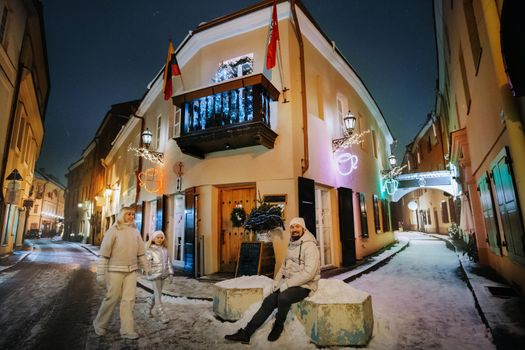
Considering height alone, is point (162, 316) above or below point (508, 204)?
below


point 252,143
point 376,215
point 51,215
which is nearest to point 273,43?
point 252,143

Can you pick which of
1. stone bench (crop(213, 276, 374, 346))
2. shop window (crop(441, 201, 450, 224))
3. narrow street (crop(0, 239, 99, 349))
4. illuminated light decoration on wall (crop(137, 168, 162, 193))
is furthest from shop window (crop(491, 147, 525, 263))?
shop window (crop(441, 201, 450, 224))

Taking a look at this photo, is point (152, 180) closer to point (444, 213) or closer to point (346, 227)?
point (346, 227)

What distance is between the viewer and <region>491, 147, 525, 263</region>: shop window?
4906 mm

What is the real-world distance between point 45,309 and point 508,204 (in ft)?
30.1

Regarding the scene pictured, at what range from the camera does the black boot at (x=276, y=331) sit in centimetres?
385

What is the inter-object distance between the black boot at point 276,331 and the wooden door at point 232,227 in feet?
15.1

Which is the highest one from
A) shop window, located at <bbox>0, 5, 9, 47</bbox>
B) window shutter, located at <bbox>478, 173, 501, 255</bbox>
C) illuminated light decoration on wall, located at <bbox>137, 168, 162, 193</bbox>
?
shop window, located at <bbox>0, 5, 9, 47</bbox>

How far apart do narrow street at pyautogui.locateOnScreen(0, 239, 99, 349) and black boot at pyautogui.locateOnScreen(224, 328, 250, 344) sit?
78.7 inches

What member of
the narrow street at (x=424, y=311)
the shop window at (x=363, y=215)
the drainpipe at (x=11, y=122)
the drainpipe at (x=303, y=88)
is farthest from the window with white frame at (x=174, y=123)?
the narrow street at (x=424, y=311)

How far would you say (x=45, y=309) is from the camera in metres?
5.68

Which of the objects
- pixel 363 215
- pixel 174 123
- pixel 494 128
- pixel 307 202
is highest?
pixel 174 123

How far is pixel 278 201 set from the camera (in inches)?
312

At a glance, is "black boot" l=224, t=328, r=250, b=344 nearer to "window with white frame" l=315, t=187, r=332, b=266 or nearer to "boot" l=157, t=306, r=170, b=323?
"boot" l=157, t=306, r=170, b=323
